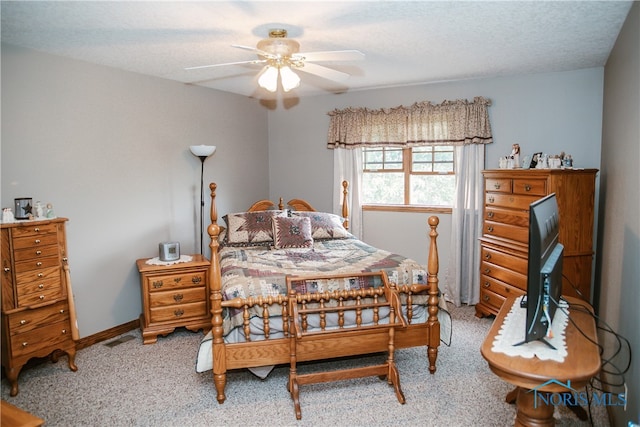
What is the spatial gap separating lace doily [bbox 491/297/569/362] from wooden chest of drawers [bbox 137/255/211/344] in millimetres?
2658

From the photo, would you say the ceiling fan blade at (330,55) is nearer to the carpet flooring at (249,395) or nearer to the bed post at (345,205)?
the carpet flooring at (249,395)

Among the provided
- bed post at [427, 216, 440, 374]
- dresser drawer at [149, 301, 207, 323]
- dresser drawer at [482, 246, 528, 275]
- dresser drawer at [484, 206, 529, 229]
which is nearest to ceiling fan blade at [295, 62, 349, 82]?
bed post at [427, 216, 440, 374]

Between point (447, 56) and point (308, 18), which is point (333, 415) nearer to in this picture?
point (308, 18)

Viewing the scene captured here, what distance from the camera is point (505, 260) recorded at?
3.87m

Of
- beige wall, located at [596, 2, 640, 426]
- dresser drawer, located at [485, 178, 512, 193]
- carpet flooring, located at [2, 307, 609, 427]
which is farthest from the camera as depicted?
dresser drawer, located at [485, 178, 512, 193]

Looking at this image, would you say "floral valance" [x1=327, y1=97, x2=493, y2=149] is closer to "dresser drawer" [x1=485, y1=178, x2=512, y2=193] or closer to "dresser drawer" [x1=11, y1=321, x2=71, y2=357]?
"dresser drawer" [x1=485, y1=178, x2=512, y2=193]

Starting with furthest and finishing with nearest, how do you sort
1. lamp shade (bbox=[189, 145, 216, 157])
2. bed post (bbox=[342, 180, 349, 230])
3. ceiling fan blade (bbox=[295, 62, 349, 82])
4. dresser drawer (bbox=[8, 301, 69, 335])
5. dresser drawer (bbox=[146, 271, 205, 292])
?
bed post (bbox=[342, 180, 349, 230]) → lamp shade (bbox=[189, 145, 216, 157]) → dresser drawer (bbox=[146, 271, 205, 292]) → ceiling fan blade (bbox=[295, 62, 349, 82]) → dresser drawer (bbox=[8, 301, 69, 335])

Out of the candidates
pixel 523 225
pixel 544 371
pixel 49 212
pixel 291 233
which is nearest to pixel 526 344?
pixel 544 371

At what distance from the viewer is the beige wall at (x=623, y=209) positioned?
2127 millimetres

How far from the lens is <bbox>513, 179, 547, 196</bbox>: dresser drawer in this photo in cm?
352

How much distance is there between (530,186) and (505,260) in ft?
2.25

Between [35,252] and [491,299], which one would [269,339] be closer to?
[35,252]

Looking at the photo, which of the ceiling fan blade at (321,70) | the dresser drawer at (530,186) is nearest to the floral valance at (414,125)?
the dresser drawer at (530,186)

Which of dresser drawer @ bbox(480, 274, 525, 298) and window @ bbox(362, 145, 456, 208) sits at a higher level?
window @ bbox(362, 145, 456, 208)
